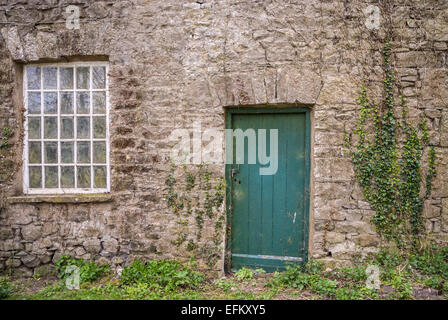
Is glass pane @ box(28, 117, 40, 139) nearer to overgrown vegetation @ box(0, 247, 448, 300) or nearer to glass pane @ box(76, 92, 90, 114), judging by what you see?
glass pane @ box(76, 92, 90, 114)

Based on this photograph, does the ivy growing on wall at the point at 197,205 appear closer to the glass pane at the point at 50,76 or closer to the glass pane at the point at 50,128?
the glass pane at the point at 50,128

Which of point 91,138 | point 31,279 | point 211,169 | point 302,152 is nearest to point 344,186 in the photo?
point 302,152

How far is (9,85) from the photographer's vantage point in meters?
3.88

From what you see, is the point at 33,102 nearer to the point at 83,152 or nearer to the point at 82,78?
the point at 82,78

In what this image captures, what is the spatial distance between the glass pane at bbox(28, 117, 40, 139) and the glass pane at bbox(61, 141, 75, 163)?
0.41m

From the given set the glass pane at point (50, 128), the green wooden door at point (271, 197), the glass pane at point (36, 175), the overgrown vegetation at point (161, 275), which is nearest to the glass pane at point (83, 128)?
the glass pane at point (50, 128)

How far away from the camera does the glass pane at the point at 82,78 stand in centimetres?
398

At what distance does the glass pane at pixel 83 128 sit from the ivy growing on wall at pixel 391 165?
3649mm

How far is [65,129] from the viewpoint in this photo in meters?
4.02

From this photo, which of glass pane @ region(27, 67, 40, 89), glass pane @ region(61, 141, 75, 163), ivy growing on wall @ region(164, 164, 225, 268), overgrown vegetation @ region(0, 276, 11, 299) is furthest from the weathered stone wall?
glass pane @ region(61, 141, 75, 163)

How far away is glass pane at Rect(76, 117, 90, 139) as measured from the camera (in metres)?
4.00
